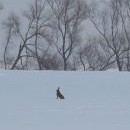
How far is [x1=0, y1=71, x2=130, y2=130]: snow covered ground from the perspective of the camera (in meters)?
8.72

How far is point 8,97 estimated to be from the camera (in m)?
12.7

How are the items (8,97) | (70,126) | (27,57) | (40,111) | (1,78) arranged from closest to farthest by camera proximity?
(70,126)
(40,111)
(8,97)
(1,78)
(27,57)

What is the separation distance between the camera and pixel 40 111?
10.3 m

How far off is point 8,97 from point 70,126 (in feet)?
15.2

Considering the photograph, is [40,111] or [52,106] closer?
[40,111]

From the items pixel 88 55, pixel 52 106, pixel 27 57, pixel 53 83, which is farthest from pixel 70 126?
pixel 88 55

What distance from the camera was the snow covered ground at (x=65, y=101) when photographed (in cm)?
872

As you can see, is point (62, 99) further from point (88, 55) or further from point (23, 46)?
point (88, 55)

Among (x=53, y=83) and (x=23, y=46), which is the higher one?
(x=23, y=46)

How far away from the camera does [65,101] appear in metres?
12.4

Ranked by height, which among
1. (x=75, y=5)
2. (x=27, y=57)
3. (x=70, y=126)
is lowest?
(x=70, y=126)

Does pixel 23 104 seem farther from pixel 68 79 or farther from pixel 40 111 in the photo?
pixel 68 79

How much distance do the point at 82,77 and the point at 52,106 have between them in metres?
5.52

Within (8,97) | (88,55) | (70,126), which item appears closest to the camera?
(70,126)
